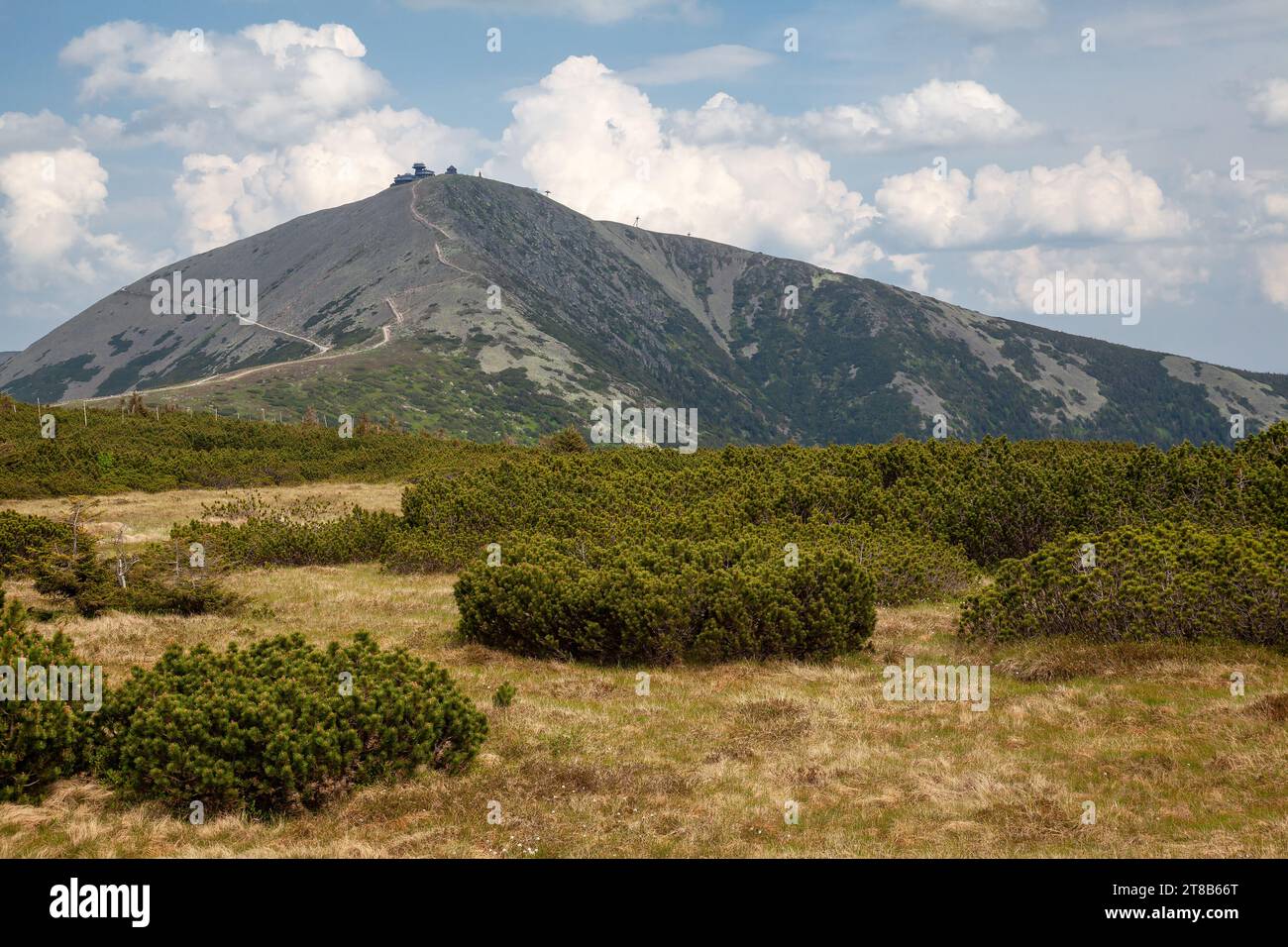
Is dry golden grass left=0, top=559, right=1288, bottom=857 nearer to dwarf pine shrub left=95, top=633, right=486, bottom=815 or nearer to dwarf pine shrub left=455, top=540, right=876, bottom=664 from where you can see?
dwarf pine shrub left=95, top=633, right=486, bottom=815

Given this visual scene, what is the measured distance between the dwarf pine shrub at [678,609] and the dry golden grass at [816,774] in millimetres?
636

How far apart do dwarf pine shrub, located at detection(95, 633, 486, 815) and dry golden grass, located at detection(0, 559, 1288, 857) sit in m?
0.34

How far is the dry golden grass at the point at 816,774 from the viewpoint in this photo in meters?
9.33

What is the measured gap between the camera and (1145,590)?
1617 cm

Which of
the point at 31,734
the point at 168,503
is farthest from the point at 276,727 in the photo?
the point at 168,503

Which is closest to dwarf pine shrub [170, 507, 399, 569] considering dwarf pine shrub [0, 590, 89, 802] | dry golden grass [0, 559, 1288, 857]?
dry golden grass [0, 559, 1288, 857]

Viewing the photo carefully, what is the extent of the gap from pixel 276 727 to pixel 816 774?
614 cm

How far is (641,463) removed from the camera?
1273 inches

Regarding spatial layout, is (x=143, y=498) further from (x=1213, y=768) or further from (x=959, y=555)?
(x=1213, y=768)

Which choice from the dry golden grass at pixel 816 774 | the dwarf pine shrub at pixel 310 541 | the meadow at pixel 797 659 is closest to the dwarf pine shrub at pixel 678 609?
the meadow at pixel 797 659
